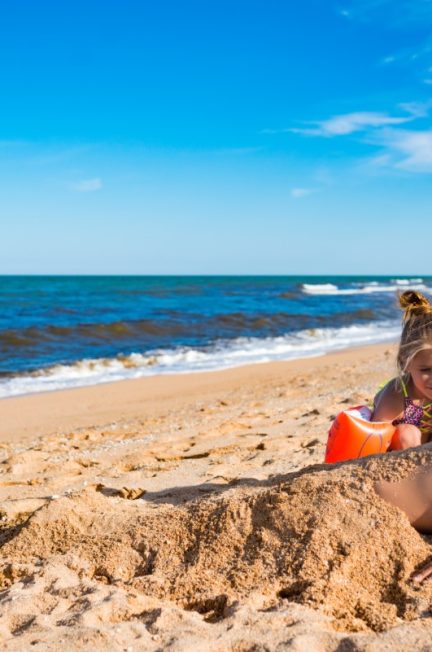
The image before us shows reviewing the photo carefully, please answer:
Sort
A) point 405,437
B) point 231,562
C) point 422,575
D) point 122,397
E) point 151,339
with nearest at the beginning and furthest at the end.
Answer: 1. point 422,575
2. point 231,562
3. point 405,437
4. point 122,397
5. point 151,339

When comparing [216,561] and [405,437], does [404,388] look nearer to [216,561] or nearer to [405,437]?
[405,437]

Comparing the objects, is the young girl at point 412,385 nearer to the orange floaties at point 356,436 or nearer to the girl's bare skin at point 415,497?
the orange floaties at point 356,436

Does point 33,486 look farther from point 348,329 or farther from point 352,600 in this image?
point 348,329

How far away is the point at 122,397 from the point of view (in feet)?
29.5

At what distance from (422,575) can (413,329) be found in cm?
139

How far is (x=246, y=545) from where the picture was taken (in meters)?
2.80

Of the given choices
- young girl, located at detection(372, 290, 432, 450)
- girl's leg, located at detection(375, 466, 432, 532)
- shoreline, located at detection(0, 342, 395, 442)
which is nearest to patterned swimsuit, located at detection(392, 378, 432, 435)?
young girl, located at detection(372, 290, 432, 450)

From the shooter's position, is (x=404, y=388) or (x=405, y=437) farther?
(x=404, y=388)

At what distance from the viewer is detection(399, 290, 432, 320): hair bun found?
3504 mm

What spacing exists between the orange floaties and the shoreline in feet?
7.92

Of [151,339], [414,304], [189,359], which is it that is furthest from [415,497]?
[151,339]

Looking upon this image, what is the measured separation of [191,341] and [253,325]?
4429mm

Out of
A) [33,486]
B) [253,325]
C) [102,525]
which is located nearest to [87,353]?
[253,325]

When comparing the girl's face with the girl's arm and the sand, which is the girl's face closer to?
the girl's arm
